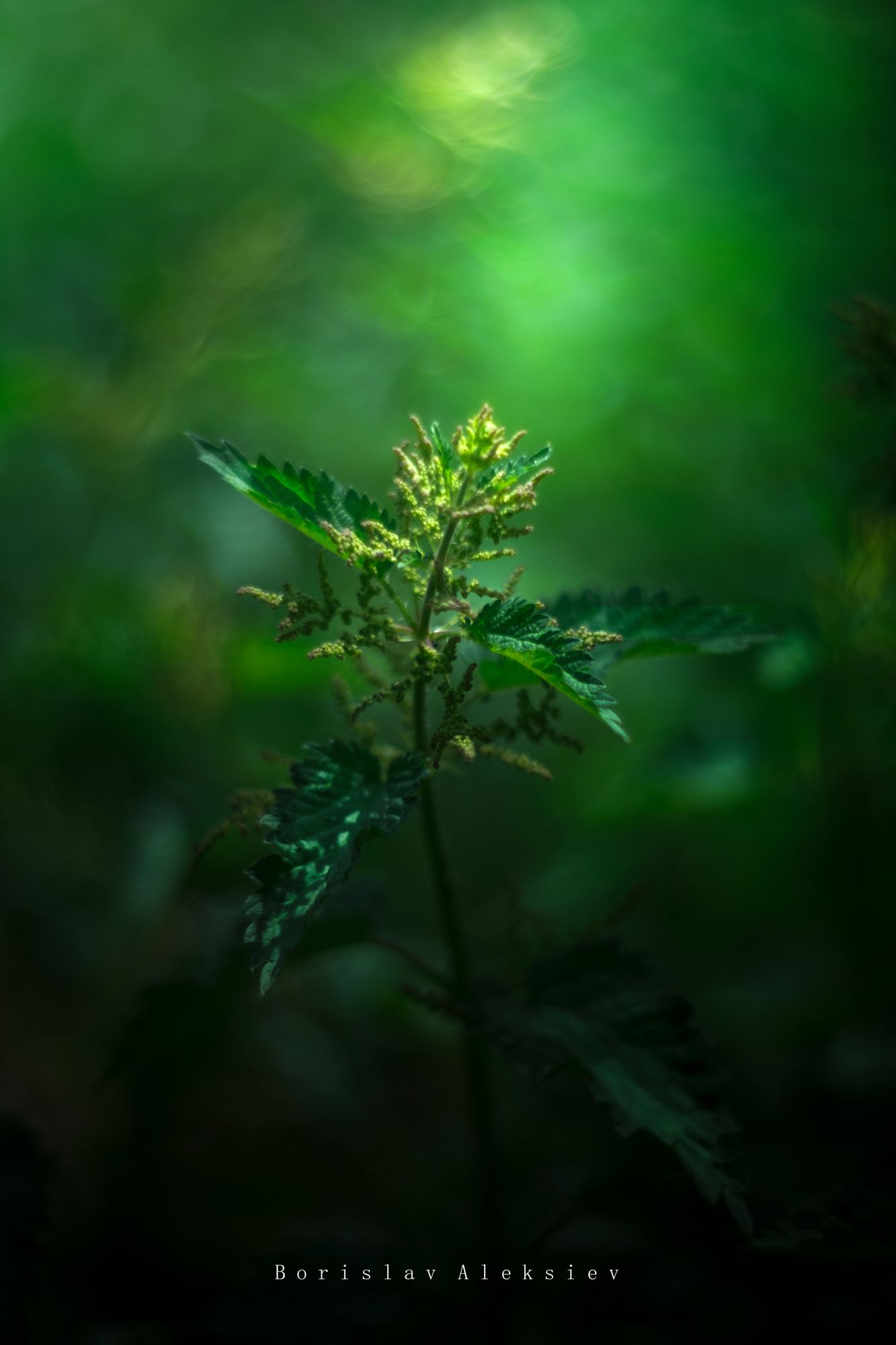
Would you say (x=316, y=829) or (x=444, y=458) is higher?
(x=444, y=458)

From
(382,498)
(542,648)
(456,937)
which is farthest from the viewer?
(382,498)

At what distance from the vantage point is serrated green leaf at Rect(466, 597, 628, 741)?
0.56 metres

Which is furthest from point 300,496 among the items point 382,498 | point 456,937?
point 382,498

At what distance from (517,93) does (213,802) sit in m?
1.75

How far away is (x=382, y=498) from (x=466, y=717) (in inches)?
A: 53.5

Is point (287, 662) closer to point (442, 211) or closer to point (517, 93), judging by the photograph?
point (442, 211)

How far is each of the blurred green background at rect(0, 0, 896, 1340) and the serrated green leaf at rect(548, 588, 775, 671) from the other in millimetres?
391

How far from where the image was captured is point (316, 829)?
61cm

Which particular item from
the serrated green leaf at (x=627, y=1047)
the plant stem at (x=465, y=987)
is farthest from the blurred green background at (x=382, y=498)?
the serrated green leaf at (x=627, y=1047)

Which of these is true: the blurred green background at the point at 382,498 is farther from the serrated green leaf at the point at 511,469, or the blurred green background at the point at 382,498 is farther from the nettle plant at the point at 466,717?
the serrated green leaf at the point at 511,469

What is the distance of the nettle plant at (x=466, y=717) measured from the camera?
590mm

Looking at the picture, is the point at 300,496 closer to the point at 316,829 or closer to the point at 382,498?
the point at 316,829

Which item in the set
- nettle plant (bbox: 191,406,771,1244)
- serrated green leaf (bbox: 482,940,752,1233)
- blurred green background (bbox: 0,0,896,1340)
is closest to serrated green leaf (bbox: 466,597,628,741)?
nettle plant (bbox: 191,406,771,1244)

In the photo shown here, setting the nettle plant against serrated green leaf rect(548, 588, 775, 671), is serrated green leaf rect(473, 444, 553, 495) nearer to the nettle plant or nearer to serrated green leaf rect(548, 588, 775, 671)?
the nettle plant
